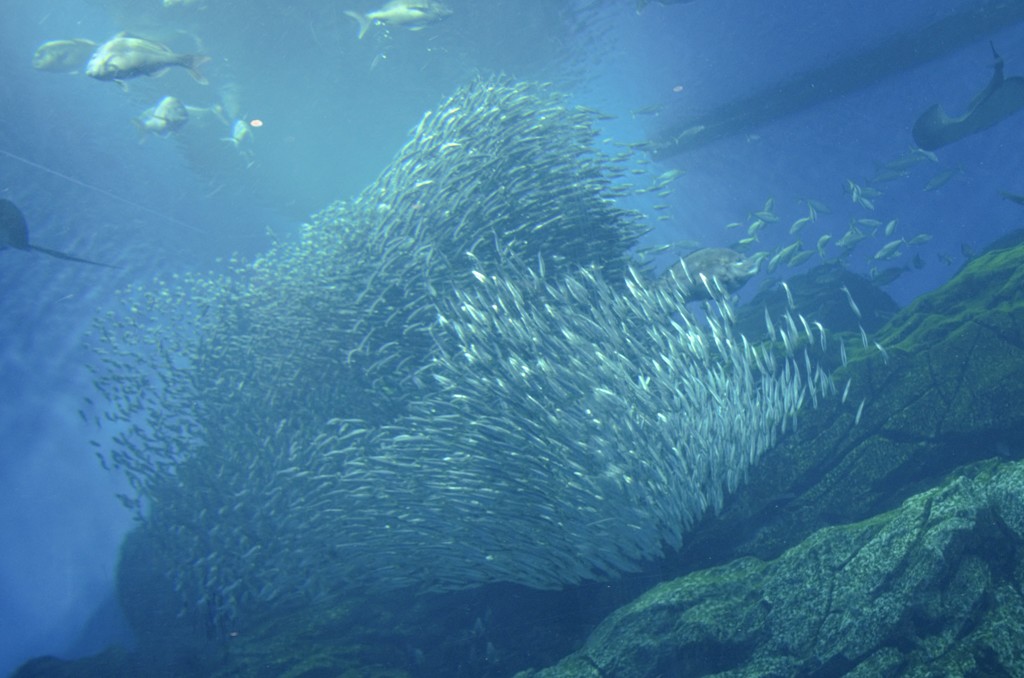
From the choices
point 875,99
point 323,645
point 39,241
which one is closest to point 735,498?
point 323,645

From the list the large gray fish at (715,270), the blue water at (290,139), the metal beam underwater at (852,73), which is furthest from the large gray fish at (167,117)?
the metal beam underwater at (852,73)

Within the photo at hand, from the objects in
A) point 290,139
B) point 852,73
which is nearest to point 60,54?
point 290,139

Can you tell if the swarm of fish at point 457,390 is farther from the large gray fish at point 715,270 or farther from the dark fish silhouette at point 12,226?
the dark fish silhouette at point 12,226

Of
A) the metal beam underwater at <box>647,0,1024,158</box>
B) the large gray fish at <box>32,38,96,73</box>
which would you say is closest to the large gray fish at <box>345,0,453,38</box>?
the large gray fish at <box>32,38,96,73</box>

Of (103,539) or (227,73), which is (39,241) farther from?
(103,539)

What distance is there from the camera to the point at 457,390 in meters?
5.89

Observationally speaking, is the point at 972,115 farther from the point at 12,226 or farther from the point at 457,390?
the point at 12,226

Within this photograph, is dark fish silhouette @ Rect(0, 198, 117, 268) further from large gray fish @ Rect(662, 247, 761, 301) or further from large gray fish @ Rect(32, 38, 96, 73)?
large gray fish @ Rect(662, 247, 761, 301)

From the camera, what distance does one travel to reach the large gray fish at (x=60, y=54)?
1119cm

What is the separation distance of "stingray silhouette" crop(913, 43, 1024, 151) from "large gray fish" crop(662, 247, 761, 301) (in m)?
9.77

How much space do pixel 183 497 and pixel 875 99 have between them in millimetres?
23779

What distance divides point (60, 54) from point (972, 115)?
69.5ft

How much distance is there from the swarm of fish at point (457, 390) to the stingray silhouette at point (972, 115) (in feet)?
35.6

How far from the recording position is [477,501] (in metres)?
5.07
